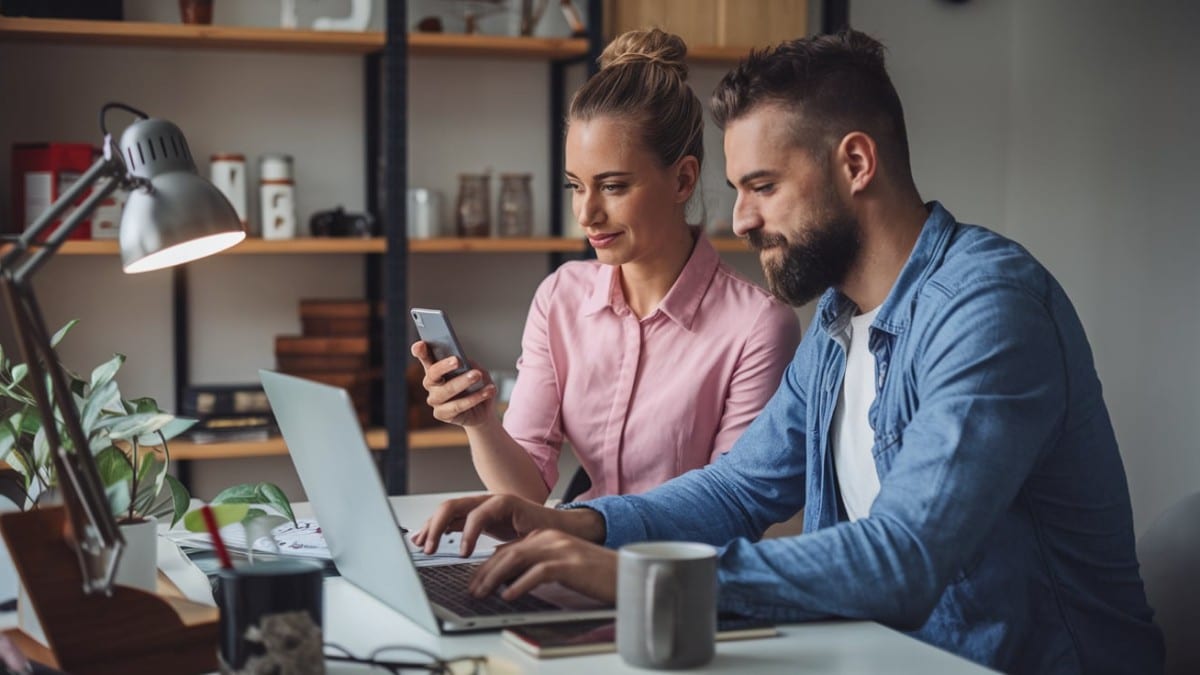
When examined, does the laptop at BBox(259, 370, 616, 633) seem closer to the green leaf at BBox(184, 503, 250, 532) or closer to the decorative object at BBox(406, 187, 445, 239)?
the green leaf at BBox(184, 503, 250, 532)

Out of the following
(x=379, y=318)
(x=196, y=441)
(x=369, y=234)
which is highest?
(x=369, y=234)

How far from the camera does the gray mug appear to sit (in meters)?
1.06

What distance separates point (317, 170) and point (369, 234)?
11.7 inches

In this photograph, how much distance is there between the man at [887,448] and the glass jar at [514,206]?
73.3 inches

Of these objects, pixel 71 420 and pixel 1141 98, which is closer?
pixel 71 420

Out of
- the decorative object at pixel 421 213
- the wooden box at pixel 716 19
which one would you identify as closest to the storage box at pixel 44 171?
the decorative object at pixel 421 213

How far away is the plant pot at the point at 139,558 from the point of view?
126cm

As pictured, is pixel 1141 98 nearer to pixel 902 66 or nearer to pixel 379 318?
pixel 902 66

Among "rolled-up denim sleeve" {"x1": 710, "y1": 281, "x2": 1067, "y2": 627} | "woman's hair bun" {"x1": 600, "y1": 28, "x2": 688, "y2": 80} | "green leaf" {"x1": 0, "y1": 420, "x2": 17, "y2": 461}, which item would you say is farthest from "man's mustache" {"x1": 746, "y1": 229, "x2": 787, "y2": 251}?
"green leaf" {"x1": 0, "y1": 420, "x2": 17, "y2": 461}

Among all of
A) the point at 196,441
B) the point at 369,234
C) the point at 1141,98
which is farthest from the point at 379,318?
the point at 1141,98

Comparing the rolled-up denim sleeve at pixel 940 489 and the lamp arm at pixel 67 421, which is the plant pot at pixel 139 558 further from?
the rolled-up denim sleeve at pixel 940 489

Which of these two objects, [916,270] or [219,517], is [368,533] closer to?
[219,517]

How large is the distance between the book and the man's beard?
0.50 m

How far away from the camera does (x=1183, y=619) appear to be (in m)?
1.49
